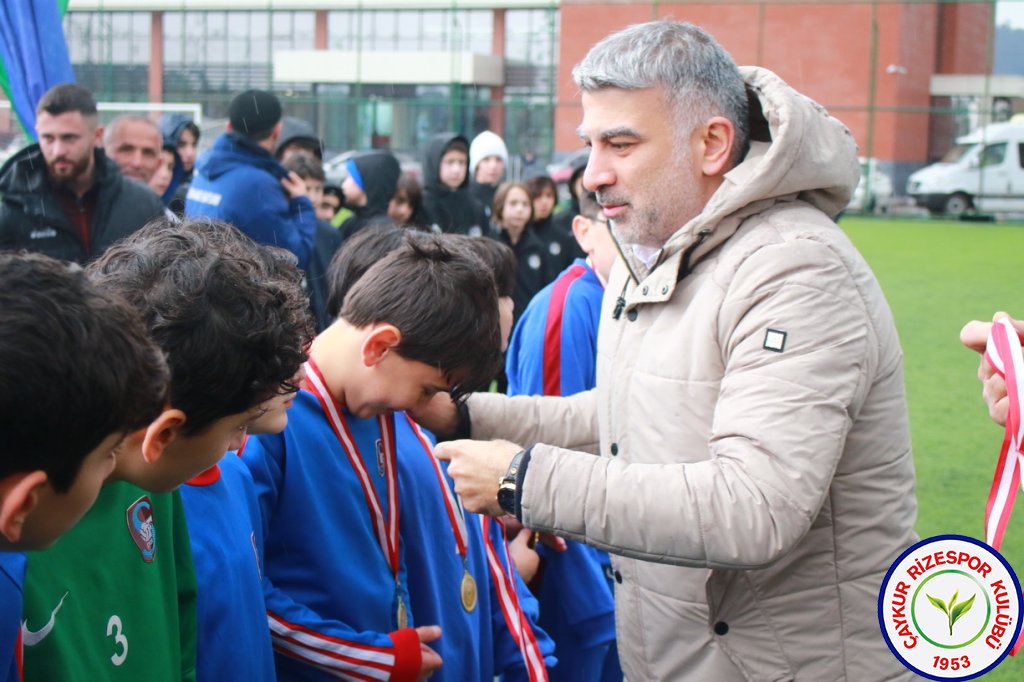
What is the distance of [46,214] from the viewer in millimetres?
5180

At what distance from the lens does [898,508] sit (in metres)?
2.24

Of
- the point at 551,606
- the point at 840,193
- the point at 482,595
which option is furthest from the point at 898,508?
the point at 551,606

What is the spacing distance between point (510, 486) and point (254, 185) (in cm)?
393

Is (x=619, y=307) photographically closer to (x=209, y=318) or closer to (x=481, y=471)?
(x=481, y=471)

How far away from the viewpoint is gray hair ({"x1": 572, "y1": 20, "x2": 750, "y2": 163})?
2.31 metres

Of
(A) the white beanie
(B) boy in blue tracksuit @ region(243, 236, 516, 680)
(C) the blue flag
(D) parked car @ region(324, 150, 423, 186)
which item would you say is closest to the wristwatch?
(B) boy in blue tracksuit @ region(243, 236, 516, 680)

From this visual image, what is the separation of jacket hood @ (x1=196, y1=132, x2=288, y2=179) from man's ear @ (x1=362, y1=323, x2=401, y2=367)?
3684mm

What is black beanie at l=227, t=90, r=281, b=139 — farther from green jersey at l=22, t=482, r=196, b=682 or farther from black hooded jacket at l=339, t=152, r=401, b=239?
green jersey at l=22, t=482, r=196, b=682

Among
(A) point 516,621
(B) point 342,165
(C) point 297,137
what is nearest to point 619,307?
(A) point 516,621

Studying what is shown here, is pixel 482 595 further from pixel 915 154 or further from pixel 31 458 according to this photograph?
pixel 915 154

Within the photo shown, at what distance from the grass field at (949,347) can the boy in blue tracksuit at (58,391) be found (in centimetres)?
391

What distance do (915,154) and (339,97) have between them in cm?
1569

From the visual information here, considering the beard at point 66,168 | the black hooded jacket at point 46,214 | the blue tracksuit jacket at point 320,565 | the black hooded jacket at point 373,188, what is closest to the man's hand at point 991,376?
the blue tracksuit jacket at point 320,565

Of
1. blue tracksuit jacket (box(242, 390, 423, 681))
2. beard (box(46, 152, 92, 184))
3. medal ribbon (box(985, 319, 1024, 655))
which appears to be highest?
beard (box(46, 152, 92, 184))
